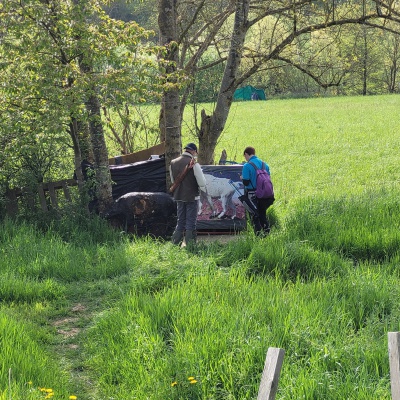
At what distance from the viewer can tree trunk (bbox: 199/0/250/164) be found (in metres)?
13.1

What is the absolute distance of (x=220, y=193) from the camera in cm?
1206

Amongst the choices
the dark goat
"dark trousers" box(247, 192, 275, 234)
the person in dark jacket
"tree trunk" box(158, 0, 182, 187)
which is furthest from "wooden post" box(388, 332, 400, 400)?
"tree trunk" box(158, 0, 182, 187)

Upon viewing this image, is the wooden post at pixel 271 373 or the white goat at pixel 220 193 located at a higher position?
the wooden post at pixel 271 373

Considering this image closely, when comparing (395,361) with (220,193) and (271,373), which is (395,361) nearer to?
(271,373)

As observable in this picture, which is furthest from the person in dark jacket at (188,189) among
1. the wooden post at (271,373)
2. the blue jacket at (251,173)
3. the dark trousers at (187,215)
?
the wooden post at (271,373)

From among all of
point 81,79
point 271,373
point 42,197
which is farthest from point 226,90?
point 271,373

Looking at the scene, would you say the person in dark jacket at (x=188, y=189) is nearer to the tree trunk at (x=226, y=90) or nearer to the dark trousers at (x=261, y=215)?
the dark trousers at (x=261, y=215)

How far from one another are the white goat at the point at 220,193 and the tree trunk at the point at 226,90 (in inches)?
75.6

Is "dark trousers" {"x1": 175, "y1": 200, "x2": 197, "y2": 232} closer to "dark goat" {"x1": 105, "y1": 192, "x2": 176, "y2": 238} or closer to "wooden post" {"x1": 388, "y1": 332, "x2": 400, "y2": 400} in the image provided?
"dark goat" {"x1": 105, "y1": 192, "x2": 176, "y2": 238}

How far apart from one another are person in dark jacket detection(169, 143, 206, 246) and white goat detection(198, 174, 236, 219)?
158cm

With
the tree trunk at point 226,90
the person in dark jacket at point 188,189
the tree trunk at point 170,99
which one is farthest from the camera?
the tree trunk at point 226,90

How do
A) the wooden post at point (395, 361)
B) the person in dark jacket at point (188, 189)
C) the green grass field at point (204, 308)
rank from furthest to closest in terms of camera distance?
the person in dark jacket at point (188, 189)
the green grass field at point (204, 308)
the wooden post at point (395, 361)

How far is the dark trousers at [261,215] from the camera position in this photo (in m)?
10.7

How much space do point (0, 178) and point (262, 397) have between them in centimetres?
897
